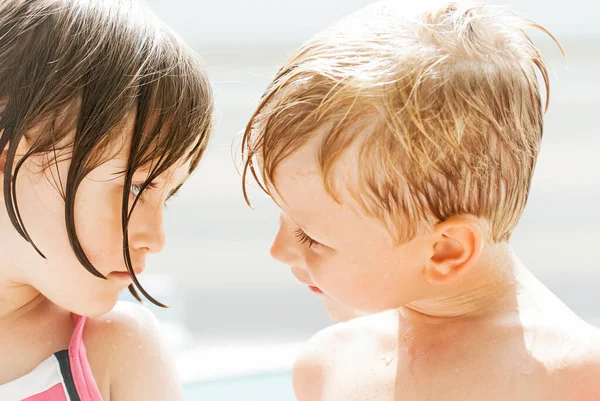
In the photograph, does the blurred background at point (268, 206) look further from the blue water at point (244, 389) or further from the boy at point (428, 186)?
the boy at point (428, 186)

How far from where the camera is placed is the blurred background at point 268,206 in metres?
2.15

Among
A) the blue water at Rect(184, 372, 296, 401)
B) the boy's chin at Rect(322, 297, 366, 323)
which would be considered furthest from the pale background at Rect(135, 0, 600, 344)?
the boy's chin at Rect(322, 297, 366, 323)

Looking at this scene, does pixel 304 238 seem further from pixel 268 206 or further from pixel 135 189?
pixel 268 206

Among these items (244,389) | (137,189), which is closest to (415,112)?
(137,189)

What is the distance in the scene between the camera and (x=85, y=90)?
3.01 feet

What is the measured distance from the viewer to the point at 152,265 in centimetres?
226

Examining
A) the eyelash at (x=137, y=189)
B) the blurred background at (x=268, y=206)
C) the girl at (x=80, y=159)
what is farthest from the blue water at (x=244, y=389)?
the eyelash at (x=137, y=189)

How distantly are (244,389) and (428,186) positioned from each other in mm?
1167

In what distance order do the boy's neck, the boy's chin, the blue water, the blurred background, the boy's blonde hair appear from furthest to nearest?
the blurred background
the blue water
the boy's chin
the boy's neck
the boy's blonde hair

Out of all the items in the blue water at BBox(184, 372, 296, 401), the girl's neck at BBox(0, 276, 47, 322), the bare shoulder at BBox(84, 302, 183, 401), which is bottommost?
the blue water at BBox(184, 372, 296, 401)

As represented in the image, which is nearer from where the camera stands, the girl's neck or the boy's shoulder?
the boy's shoulder

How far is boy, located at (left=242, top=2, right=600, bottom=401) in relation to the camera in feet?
2.90

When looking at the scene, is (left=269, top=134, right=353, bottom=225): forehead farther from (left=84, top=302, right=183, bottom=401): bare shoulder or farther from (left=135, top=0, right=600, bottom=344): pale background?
(left=135, top=0, right=600, bottom=344): pale background

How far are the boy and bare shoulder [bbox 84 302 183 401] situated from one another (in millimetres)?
239
